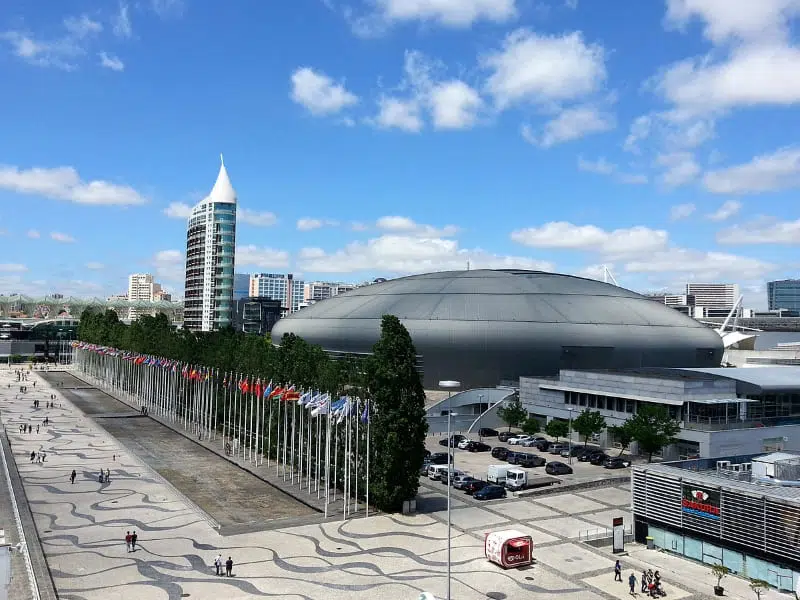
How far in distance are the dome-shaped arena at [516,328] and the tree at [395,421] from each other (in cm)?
5369

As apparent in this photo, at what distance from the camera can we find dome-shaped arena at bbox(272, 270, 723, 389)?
105 meters

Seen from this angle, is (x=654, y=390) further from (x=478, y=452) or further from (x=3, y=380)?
(x=3, y=380)

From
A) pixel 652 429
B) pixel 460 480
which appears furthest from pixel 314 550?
pixel 652 429

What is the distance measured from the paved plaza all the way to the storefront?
119cm

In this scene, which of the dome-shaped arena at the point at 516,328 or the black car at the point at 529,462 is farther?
the dome-shaped arena at the point at 516,328

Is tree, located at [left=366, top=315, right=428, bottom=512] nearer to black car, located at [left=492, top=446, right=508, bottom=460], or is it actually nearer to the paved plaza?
the paved plaza

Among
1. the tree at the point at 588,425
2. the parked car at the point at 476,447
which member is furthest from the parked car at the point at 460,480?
the tree at the point at 588,425

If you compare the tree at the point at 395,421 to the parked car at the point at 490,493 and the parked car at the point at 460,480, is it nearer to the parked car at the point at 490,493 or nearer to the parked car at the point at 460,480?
the parked car at the point at 490,493

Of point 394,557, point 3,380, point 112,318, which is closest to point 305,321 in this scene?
point 112,318

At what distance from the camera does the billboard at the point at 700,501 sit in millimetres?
40281

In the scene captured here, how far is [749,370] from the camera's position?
95.1 metres

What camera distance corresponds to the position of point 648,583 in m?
36.8

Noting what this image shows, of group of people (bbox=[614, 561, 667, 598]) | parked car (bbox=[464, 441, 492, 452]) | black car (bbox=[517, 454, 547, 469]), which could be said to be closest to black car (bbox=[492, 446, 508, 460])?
black car (bbox=[517, 454, 547, 469])

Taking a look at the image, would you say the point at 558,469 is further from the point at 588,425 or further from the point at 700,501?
the point at 700,501
